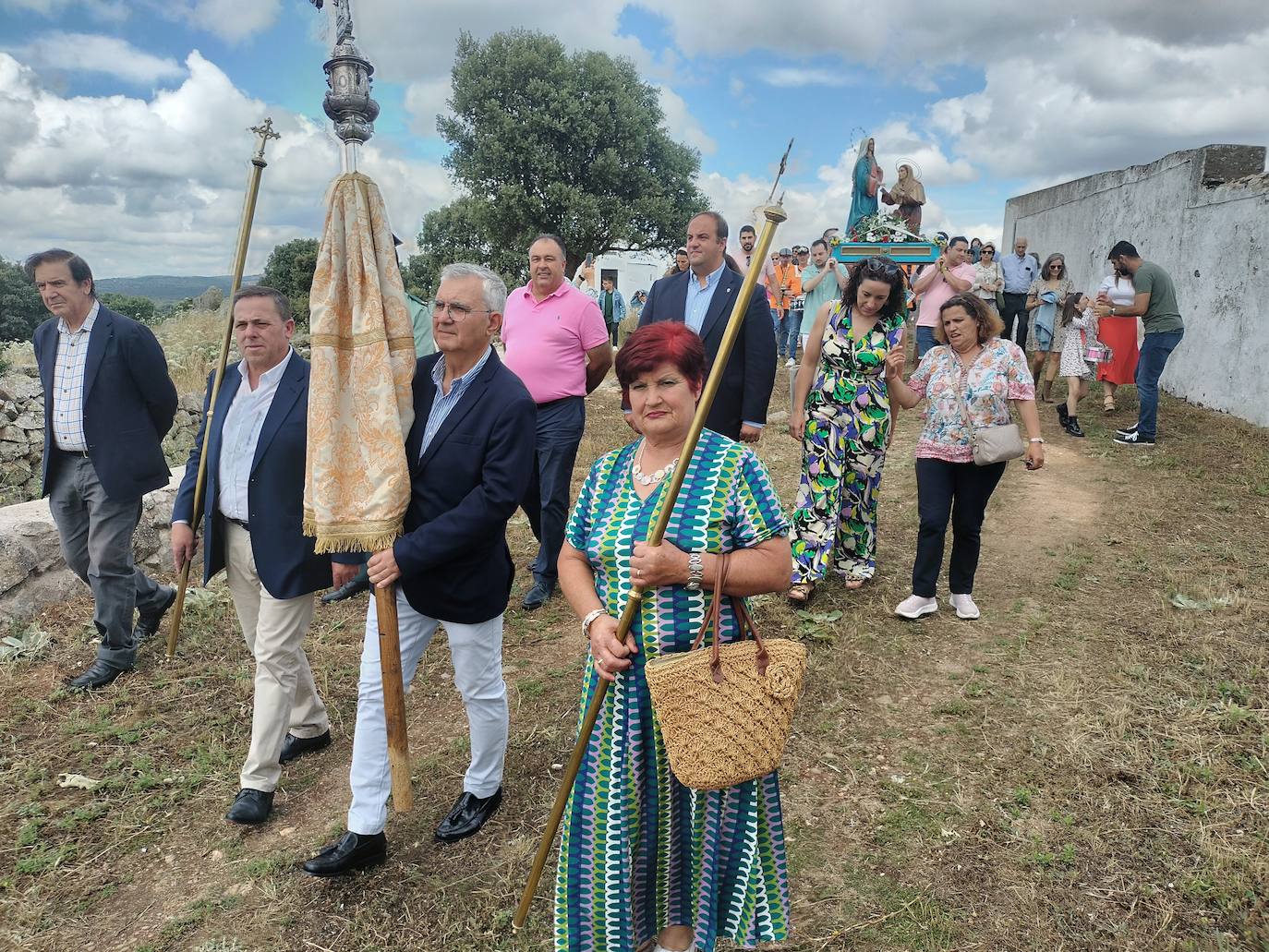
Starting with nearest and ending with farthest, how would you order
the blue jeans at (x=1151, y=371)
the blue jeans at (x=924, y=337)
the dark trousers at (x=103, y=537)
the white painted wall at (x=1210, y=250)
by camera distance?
the dark trousers at (x=103, y=537) → the blue jeans at (x=1151, y=371) → the white painted wall at (x=1210, y=250) → the blue jeans at (x=924, y=337)

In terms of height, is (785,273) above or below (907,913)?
above

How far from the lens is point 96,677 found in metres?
4.34

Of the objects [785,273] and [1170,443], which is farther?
[785,273]

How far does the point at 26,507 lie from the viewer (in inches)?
216

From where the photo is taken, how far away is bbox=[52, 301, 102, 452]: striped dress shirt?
430 cm

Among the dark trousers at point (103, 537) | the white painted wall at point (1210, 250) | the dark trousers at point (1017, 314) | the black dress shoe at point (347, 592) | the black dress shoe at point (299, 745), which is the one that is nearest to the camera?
the black dress shoe at point (299, 745)

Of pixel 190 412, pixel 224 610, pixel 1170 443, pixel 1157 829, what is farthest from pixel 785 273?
pixel 1157 829

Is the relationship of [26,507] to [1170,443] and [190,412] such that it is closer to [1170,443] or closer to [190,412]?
[190,412]

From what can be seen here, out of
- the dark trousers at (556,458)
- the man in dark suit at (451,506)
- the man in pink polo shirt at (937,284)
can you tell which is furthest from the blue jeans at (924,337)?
the man in dark suit at (451,506)

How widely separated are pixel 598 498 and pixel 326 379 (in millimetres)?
1088

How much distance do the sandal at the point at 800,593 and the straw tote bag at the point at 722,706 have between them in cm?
298

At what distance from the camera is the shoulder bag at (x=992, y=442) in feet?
14.0

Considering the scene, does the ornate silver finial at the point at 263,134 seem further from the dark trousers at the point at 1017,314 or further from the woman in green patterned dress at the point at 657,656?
the dark trousers at the point at 1017,314

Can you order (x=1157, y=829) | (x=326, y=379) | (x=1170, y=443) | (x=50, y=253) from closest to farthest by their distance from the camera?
1. (x=326, y=379)
2. (x=1157, y=829)
3. (x=50, y=253)
4. (x=1170, y=443)
